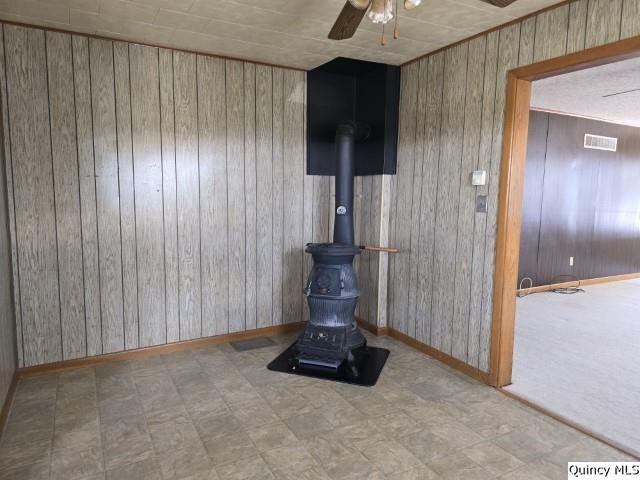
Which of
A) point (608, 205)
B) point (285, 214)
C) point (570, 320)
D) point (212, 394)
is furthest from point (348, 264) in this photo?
point (608, 205)

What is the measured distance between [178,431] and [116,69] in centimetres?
250

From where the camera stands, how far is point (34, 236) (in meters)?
3.01

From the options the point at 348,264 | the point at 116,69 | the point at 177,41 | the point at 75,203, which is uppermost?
the point at 177,41

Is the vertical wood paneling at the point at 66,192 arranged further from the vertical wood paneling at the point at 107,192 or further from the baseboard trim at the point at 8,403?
the baseboard trim at the point at 8,403

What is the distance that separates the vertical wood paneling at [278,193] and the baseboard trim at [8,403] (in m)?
1.96

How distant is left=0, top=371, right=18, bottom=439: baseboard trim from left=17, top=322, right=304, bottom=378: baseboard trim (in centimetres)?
15

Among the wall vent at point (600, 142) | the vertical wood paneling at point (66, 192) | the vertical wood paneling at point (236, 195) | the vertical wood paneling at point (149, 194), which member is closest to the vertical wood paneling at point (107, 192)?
the vertical wood paneling at point (149, 194)

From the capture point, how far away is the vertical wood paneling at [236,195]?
3602 millimetres

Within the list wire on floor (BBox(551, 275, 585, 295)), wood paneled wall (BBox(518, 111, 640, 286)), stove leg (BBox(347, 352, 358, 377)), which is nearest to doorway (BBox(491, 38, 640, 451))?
stove leg (BBox(347, 352, 358, 377))

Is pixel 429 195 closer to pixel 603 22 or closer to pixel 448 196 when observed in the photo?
pixel 448 196

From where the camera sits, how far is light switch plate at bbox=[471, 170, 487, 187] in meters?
2.96

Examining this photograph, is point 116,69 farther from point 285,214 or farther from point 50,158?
point 285,214

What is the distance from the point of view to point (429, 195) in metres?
3.47

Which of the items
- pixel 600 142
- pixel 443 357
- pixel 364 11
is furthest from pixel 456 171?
pixel 600 142
